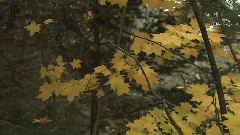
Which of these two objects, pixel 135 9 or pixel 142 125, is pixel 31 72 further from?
pixel 142 125

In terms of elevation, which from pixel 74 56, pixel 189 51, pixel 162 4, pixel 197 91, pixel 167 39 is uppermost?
pixel 162 4

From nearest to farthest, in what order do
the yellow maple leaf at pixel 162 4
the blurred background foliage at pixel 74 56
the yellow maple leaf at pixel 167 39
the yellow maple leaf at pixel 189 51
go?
the yellow maple leaf at pixel 167 39
the yellow maple leaf at pixel 162 4
the yellow maple leaf at pixel 189 51
the blurred background foliage at pixel 74 56

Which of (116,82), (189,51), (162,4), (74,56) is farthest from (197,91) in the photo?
(74,56)

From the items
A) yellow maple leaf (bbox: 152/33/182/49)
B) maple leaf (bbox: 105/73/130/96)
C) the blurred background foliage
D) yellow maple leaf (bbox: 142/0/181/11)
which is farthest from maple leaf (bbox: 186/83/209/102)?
the blurred background foliage

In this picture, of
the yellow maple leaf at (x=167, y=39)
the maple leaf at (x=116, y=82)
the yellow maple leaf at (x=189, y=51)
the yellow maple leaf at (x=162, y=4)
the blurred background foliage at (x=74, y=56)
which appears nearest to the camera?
the yellow maple leaf at (x=167, y=39)

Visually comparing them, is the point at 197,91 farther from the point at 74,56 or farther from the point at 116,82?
the point at 74,56

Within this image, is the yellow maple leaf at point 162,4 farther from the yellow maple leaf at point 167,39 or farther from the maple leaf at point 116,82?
the maple leaf at point 116,82

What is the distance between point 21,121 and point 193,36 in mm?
3285

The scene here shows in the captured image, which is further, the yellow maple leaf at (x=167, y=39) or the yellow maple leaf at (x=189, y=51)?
the yellow maple leaf at (x=189, y=51)

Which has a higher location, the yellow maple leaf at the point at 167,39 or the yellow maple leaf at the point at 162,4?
the yellow maple leaf at the point at 162,4

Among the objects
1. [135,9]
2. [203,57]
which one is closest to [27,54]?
[135,9]

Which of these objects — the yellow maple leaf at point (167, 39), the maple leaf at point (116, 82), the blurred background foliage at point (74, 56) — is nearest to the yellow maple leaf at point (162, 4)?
the yellow maple leaf at point (167, 39)

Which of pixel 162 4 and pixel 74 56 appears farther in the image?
pixel 74 56

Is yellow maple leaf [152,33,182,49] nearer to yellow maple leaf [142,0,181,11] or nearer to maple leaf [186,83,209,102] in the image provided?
yellow maple leaf [142,0,181,11]
